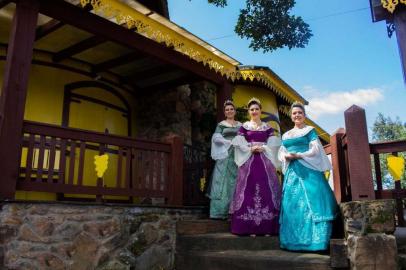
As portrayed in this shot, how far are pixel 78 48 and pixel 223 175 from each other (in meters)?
3.24

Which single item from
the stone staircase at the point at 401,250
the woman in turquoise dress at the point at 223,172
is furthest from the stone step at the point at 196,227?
the stone staircase at the point at 401,250

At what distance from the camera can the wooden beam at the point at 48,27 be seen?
5.67m

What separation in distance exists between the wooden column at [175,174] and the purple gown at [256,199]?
37.7 inches

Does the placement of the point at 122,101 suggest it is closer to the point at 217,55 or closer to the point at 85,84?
the point at 85,84

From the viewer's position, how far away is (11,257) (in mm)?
3773

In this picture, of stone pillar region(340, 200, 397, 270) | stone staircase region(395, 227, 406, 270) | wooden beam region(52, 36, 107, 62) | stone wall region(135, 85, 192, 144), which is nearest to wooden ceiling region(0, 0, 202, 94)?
wooden beam region(52, 36, 107, 62)

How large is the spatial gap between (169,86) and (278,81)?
8.73ft

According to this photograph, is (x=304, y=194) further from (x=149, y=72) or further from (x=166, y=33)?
(x=149, y=72)

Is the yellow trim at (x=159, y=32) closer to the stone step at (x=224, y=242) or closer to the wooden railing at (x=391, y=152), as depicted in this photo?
the stone step at (x=224, y=242)

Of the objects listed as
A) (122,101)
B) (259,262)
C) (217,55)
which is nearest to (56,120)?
(122,101)

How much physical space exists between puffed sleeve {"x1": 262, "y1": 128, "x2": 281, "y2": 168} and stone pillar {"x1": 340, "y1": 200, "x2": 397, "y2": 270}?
5.05 feet

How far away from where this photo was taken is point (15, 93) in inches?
168

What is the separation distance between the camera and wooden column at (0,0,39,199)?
4.04 m

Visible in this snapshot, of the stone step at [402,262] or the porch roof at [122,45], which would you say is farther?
the porch roof at [122,45]
